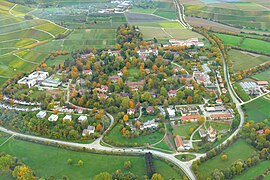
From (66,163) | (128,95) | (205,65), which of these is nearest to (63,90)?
(128,95)

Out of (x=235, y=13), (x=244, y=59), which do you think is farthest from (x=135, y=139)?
(x=235, y=13)

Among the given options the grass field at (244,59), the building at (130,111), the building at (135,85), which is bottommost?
the building at (130,111)

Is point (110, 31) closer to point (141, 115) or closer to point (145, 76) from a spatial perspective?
point (145, 76)

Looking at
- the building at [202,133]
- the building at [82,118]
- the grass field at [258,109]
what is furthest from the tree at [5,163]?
the grass field at [258,109]

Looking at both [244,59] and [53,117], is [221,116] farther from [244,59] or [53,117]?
[53,117]

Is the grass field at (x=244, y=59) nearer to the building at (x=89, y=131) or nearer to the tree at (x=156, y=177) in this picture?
the building at (x=89, y=131)

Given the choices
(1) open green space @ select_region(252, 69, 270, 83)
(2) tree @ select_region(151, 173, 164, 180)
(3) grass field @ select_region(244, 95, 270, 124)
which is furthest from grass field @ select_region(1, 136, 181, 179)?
(1) open green space @ select_region(252, 69, 270, 83)
